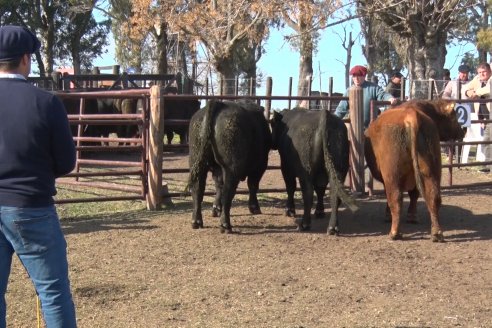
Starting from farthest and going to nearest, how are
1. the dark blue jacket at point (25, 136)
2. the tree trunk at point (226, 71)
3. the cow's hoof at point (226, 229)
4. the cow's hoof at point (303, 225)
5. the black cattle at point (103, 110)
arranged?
1. the tree trunk at point (226, 71)
2. the black cattle at point (103, 110)
3. the cow's hoof at point (303, 225)
4. the cow's hoof at point (226, 229)
5. the dark blue jacket at point (25, 136)

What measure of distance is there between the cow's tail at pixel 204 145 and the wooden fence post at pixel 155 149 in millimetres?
1433

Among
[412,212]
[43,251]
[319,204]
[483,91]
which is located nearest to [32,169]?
[43,251]

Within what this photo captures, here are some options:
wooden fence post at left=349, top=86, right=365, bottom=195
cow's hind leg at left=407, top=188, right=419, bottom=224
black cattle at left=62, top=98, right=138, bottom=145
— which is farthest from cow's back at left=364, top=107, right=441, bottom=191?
black cattle at left=62, top=98, right=138, bottom=145

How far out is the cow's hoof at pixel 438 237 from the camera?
7.01 metres

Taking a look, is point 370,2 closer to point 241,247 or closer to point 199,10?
point 199,10

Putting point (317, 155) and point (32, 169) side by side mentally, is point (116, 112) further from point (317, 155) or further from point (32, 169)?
point (32, 169)

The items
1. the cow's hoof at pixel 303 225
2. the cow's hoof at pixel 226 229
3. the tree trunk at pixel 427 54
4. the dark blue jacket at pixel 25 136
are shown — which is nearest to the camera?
the dark blue jacket at pixel 25 136

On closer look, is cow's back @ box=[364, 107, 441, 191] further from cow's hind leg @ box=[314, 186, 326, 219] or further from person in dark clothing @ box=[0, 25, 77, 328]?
person in dark clothing @ box=[0, 25, 77, 328]

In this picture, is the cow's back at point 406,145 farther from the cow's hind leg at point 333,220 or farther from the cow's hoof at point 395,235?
the cow's hind leg at point 333,220

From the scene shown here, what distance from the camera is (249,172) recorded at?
7906 millimetres

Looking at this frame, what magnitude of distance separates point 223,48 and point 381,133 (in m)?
20.1

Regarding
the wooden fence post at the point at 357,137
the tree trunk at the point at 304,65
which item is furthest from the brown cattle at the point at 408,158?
the tree trunk at the point at 304,65

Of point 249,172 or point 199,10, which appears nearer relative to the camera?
point 249,172

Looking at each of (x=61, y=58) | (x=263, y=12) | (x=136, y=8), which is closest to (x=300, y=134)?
(x=263, y=12)
